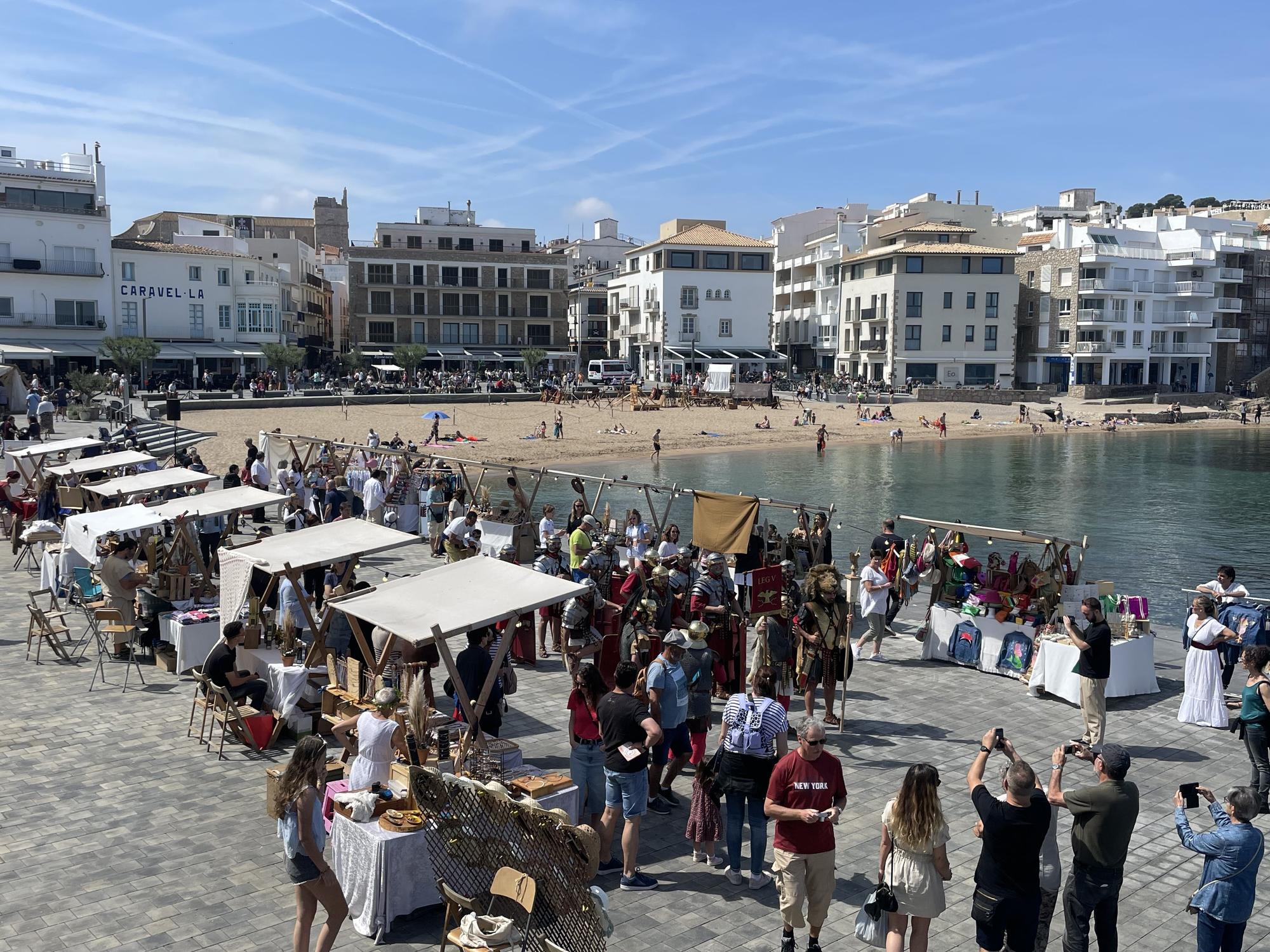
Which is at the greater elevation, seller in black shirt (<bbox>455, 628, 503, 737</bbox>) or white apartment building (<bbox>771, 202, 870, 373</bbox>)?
white apartment building (<bbox>771, 202, 870, 373</bbox>)

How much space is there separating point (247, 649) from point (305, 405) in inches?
1853

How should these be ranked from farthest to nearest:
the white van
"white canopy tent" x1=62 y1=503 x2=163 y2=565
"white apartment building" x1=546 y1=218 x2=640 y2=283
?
"white apartment building" x1=546 y1=218 x2=640 y2=283 → the white van → "white canopy tent" x1=62 y1=503 x2=163 y2=565

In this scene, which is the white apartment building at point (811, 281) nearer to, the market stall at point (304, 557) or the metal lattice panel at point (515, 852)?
the market stall at point (304, 557)

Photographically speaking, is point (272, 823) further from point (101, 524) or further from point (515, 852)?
point (101, 524)

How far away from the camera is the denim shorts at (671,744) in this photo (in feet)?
26.7

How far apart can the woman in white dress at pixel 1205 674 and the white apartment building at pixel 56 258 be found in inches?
2226

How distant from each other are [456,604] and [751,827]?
277 centimetres

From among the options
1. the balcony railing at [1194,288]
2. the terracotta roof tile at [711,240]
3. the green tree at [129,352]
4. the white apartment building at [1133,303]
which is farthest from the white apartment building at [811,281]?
the green tree at [129,352]

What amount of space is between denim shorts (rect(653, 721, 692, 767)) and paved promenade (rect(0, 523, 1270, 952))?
47 centimetres

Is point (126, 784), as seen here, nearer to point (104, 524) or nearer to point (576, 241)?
point (104, 524)

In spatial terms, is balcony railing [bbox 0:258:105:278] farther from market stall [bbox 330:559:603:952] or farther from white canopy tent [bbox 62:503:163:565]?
market stall [bbox 330:559:603:952]

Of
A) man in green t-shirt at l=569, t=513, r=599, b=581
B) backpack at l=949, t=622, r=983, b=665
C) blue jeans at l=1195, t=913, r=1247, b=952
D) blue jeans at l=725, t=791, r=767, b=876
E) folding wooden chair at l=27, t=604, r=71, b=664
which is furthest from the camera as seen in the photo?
man in green t-shirt at l=569, t=513, r=599, b=581

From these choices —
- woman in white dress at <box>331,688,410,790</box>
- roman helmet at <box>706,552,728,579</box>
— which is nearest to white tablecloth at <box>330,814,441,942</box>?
woman in white dress at <box>331,688,410,790</box>

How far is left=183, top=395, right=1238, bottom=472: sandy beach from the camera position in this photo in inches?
1827
